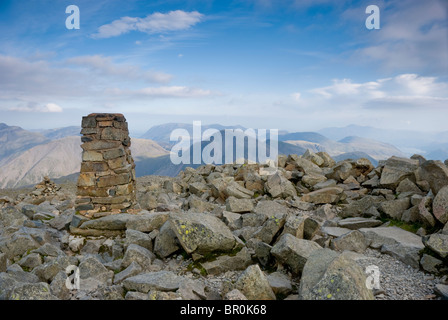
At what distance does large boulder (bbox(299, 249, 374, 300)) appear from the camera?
4.71 metres

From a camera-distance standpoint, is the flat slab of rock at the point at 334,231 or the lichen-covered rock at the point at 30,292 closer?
the lichen-covered rock at the point at 30,292

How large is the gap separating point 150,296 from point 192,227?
255 cm

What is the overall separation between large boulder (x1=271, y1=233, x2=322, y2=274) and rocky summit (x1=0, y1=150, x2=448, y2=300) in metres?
0.02

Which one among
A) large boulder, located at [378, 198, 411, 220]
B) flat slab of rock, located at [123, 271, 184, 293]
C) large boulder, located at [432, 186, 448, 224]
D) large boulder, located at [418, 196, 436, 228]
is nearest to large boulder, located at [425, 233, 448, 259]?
large boulder, located at [432, 186, 448, 224]

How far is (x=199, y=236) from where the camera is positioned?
764 centimetres

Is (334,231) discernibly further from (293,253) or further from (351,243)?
(293,253)

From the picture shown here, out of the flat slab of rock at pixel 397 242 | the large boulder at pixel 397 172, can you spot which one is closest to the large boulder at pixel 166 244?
the flat slab of rock at pixel 397 242

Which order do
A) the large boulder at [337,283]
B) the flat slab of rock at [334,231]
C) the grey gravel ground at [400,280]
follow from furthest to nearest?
the flat slab of rock at [334,231] → the grey gravel ground at [400,280] → the large boulder at [337,283]

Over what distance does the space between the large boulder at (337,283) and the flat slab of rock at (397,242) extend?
10.9ft

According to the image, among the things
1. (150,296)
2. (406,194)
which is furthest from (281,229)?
(406,194)

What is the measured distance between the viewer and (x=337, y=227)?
1082 centimetres

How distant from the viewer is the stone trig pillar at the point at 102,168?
11.7 meters

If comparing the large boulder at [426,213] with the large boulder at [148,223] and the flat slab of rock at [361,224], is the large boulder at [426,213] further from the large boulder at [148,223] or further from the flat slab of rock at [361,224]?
the large boulder at [148,223]

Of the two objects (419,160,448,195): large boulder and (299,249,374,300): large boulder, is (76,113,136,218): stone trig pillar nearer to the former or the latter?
(299,249,374,300): large boulder
